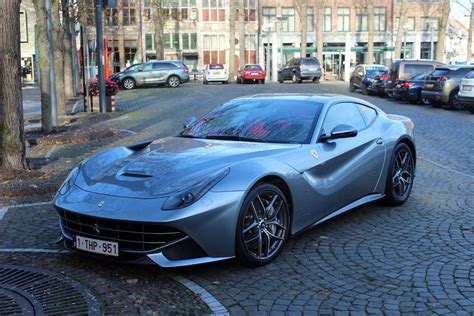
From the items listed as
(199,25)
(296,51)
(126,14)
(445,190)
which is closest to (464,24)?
(296,51)

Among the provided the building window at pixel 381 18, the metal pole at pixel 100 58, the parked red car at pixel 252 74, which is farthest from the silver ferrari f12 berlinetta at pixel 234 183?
the building window at pixel 381 18

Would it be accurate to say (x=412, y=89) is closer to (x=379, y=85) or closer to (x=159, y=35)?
(x=379, y=85)

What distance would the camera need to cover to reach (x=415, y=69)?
24.3m

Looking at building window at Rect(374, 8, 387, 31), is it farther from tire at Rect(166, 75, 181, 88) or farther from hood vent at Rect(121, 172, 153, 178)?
hood vent at Rect(121, 172, 153, 178)

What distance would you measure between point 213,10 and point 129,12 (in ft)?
32.3

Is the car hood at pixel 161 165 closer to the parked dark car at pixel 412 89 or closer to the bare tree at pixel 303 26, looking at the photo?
the parked dark car at pixel 412 89

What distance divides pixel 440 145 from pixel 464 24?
9753cm

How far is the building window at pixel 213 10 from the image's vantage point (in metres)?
66.2

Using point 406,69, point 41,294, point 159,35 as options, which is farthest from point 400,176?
point 159,35

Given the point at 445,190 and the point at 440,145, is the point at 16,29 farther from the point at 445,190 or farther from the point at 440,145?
the point at 440,145

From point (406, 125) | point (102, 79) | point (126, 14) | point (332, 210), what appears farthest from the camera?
point (126, 14)

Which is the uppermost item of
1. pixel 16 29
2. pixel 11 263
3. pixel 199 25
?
pixel 199 25

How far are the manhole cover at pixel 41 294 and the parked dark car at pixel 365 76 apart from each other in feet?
82.8

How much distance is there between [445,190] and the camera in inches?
299
